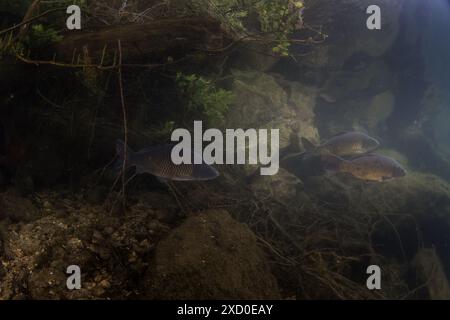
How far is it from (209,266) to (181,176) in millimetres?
1639

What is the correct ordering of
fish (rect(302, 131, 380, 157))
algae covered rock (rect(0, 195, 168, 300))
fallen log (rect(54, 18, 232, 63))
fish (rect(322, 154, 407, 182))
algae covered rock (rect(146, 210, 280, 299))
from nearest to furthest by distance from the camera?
algae covered rock (rect(146, 210, 280, 299)) < algae covered rock (rect(0, 195, 168, 300)) < fallen log (rect(54, 18, 232, 63)) < fish (rect(322, 154, 407, 182)) < fish (rect(302, 131, 380, 157))

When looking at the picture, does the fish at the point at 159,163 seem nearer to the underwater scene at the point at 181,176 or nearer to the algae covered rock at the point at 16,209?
the underwater scene at the point at 181,176

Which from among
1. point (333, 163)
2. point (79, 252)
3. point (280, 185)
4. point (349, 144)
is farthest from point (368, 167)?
point (79, 252)

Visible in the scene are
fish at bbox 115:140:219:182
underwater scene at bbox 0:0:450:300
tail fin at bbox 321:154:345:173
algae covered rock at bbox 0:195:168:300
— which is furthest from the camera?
tail fin at bbox 321:154:345:173

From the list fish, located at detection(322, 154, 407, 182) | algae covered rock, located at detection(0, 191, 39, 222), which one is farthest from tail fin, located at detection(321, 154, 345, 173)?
algae covered rock, located at detection(0, 191, 39, 222)

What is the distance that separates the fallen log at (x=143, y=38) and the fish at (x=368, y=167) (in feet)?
10.8

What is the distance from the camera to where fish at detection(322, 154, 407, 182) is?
6.11m

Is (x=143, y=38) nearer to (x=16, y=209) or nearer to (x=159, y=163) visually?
(x=159, y=163)

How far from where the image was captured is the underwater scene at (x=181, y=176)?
10.5 ft

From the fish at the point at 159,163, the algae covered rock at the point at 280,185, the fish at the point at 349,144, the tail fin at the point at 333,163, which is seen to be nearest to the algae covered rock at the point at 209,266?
the fish at the point at 159,163

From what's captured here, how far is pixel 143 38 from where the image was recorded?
14.5 ft

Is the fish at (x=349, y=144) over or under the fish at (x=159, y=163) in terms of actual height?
over

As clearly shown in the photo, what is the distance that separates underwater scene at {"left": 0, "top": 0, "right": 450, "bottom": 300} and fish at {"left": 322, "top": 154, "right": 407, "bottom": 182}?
37 mm

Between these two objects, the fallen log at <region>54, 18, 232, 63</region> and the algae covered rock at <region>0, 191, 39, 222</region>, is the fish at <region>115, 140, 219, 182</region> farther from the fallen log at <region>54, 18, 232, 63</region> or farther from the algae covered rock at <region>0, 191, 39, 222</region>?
the fallen log at <region>54, 18, 232, 63</region>
